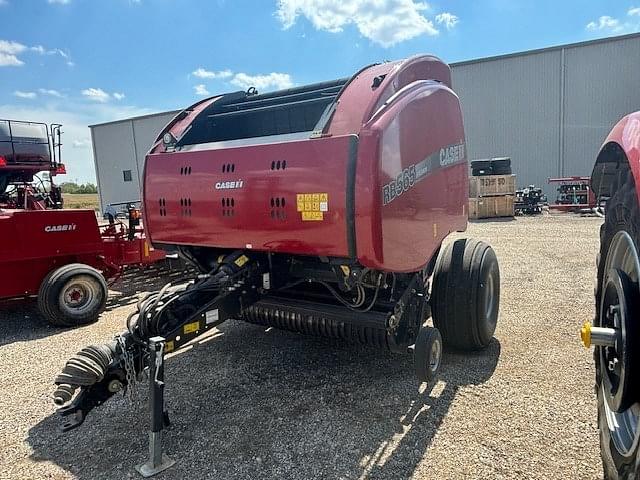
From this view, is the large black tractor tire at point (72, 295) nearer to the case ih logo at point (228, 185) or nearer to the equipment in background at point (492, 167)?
the case ih logo at point (228, 185)

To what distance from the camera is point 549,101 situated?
1988cm

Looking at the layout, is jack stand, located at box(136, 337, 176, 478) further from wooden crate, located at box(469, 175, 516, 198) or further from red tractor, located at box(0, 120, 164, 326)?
wooden crate, located at box(469, 175, 516, 198)

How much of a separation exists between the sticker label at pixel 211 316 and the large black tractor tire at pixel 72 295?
120 inches

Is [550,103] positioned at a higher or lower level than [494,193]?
higher

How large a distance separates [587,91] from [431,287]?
1922cm

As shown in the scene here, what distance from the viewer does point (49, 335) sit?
5.14 meters

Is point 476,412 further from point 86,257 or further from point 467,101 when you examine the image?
point 467,101

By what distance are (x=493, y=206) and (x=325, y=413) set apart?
14.4 meters

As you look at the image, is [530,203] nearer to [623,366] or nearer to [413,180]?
[413,180]

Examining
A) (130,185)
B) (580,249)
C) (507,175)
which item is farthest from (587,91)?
(130,185)

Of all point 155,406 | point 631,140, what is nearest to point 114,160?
Result: point 155,406

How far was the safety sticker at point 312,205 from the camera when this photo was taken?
2924 millimetres

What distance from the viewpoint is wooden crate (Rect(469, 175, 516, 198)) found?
16.0m

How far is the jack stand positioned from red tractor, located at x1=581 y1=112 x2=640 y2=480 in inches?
78.2
